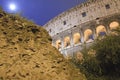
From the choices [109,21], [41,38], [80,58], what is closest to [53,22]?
[109,21]

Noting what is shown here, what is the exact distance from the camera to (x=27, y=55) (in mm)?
3404

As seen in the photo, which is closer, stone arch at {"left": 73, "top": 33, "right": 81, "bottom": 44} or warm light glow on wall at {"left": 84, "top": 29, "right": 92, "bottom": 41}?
warm light glow on wall at {"left": 84, "top": 29, "right": 92, "bottom": 41}

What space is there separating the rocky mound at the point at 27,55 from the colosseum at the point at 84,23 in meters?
20.7

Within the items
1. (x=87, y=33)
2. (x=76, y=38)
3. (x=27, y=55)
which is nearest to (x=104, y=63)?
(x=27, y=55)

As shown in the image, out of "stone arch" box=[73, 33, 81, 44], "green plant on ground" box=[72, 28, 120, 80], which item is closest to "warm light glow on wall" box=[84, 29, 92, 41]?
"stone arch" box=[73, 33, 81, 44]

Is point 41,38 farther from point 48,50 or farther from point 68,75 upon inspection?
point 68,75

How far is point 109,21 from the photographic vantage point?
2514 centimetres

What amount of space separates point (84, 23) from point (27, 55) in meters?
23.6

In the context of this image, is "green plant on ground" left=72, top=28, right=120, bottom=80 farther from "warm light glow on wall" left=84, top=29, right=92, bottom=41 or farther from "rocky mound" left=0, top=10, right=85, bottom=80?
"warm light glow on wall" left=84, top=29, right=92, bottom=41

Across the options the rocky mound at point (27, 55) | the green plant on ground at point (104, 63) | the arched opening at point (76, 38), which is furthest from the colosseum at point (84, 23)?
the rocky mound at point (27, 55)

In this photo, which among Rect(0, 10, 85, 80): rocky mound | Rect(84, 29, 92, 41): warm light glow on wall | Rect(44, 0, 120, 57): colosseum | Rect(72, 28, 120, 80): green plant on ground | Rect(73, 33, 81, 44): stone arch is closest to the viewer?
Rect(0, 10, 85, 80): rocky mound

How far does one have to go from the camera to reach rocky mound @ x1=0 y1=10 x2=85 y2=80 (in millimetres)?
3139

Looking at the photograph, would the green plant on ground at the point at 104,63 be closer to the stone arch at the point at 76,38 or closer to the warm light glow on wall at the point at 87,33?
the warm light glow on wall at the point at 87,33

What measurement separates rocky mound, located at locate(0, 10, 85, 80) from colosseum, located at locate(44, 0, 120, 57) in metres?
20.7
